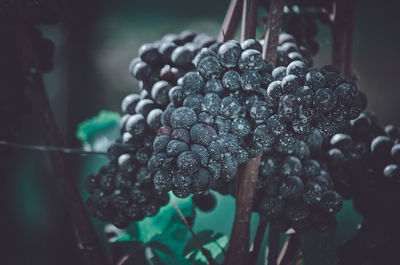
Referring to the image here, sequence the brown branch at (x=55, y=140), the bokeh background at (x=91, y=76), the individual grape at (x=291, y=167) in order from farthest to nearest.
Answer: the bokeh background at (x=91, y=76), the brown branch at (x=55, y=140), the individual grape at (x=291, y=167)

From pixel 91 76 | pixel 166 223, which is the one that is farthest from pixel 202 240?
pixel 91 76

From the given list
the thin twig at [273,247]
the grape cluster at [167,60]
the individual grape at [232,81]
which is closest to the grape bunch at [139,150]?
the grape cluster at [167,60]

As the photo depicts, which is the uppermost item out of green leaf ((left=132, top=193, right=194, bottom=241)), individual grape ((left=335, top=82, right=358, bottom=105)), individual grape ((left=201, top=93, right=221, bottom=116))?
individual grape ((left=335, top=82, right=358, bottom=105))

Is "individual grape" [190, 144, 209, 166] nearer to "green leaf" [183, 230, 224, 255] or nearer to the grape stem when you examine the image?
the grape stem

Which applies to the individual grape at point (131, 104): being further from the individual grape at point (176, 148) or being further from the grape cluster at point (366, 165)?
the grape cluster at point (366, 165)

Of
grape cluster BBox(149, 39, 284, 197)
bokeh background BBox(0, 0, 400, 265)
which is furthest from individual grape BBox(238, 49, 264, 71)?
bokeh background BBox(0, 0, 400, 265)

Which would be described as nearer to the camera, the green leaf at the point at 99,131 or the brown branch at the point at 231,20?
the brown branch at the point at 231,20

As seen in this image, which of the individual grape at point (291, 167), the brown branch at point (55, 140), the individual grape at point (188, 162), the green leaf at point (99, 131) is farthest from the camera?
the green leaf at point (99, 131)

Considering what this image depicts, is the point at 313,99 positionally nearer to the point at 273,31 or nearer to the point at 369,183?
the point at 273,31
